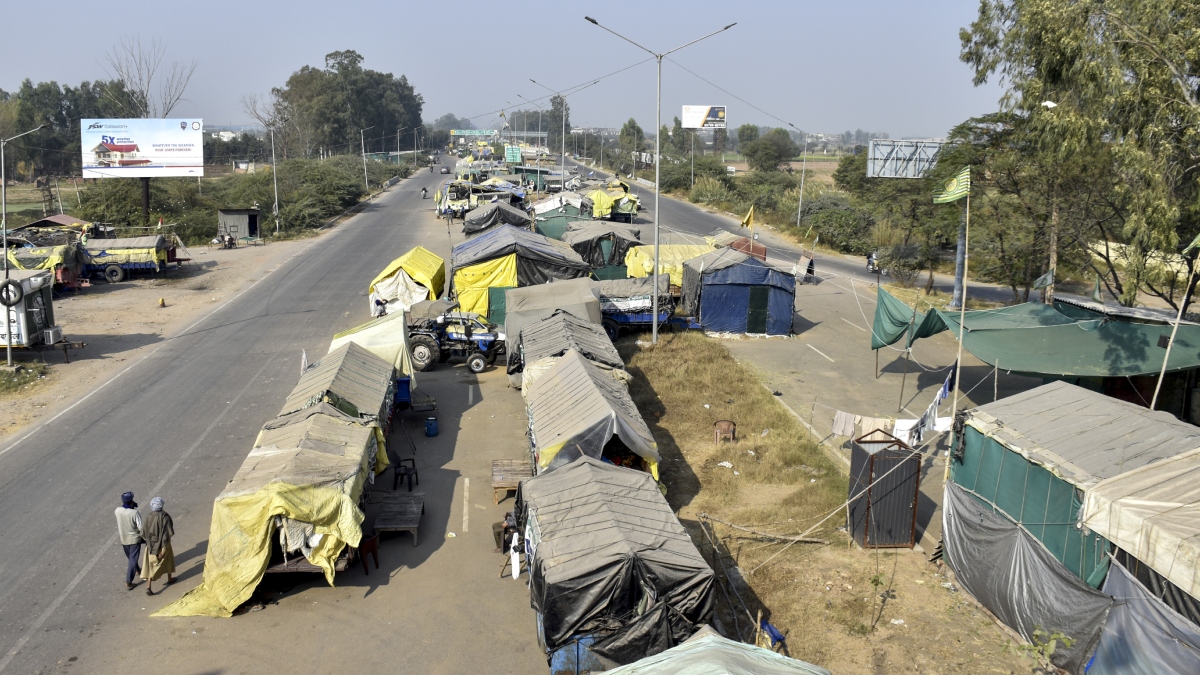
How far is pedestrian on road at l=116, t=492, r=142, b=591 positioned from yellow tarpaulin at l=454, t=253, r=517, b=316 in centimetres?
1429

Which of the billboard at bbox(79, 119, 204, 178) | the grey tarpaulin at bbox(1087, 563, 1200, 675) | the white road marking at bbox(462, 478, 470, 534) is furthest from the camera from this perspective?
the billboard at bbox(79, 119, 204, 178)

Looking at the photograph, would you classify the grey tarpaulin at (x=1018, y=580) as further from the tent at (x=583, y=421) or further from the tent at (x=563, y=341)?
the tent at (x=563, y=341)

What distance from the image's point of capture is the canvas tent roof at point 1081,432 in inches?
410

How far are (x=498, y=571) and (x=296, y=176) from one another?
56184 millimetres

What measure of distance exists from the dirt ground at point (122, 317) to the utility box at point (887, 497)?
16.2 meters

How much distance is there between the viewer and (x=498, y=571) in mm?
11852

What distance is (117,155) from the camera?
42.9 m

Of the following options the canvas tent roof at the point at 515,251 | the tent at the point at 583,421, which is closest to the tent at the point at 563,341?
the tent at the point at 583,421

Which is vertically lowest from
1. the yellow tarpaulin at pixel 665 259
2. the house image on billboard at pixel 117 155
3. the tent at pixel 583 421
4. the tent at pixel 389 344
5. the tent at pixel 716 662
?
the tent at pixel 716 662

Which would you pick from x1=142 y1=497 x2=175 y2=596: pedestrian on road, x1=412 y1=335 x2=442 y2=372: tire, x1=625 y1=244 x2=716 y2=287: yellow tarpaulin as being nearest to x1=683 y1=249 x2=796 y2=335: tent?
x1=625 y1=244 x2=716 y2=287: yellow tarpaulin

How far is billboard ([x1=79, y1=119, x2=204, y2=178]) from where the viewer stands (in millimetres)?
42594

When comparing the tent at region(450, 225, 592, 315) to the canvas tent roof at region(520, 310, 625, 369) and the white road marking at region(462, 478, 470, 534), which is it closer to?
the canvas tent roof at region(520, 310, 625, 369)

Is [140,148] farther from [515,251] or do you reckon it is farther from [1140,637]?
[1140,637]

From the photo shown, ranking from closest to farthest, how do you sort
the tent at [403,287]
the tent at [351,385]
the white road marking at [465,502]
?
the white road marking at [465,502]
the tent at [351,385]
the tent at [403,287]
